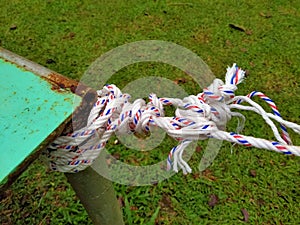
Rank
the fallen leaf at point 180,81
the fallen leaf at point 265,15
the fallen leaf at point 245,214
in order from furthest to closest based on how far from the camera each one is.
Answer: the fallen leaf at point 265,15
the fallen leaf at point 180,81
the fallen leaf at point 245,214

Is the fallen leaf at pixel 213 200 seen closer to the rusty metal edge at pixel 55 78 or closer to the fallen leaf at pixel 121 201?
the fallen leaf at pixel 121 201

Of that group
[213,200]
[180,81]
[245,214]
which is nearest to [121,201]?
[213,200]

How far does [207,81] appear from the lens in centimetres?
179

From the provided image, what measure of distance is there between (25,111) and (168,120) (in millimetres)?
255

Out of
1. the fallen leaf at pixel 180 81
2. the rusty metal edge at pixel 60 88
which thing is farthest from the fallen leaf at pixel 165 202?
the rusty metal edge at pixel 60 88

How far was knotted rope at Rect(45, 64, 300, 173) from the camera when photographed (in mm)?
606

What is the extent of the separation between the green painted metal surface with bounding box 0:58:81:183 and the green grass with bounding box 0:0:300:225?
833 millimetres

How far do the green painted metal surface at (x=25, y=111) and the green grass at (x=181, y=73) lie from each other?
833 millimetres

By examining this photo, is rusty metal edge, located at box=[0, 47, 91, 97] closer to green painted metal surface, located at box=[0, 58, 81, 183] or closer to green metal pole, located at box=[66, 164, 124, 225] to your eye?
green painted metal surface, located at box=[0, 58, 81, 183]

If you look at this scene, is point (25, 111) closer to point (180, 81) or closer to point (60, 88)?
point (60, 88)

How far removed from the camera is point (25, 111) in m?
0.60

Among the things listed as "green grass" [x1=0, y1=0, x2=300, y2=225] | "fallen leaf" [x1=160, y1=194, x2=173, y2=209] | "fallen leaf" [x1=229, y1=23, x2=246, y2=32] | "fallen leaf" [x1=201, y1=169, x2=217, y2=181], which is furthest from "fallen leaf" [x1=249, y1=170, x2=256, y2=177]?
"fallen leaf" [x1=229, y1=23, x2=246, y2=32]

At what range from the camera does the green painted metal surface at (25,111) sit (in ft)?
1.80

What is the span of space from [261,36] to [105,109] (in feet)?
5.84
